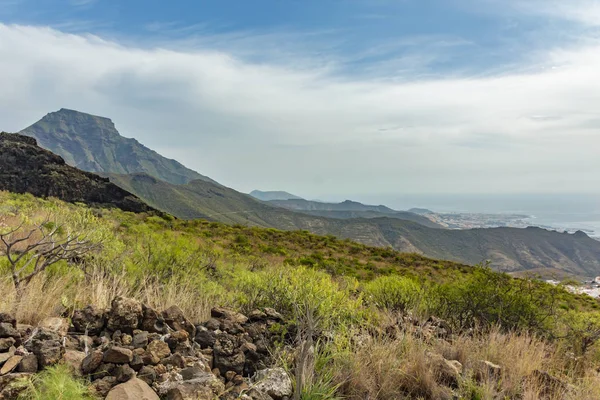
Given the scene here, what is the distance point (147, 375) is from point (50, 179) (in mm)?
53029

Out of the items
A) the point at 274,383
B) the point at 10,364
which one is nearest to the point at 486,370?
the point at 274,383

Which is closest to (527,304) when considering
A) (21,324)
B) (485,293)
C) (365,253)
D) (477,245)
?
(485,293)

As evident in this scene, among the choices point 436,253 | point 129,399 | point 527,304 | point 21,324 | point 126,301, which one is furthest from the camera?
point 436,253

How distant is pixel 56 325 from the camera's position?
3.48 metres

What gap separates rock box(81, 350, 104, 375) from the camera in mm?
2895

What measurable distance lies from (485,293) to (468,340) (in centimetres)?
247

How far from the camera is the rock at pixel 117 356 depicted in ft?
9.73

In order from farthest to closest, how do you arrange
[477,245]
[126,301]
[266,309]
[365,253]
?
[477,245] < [365,253] < [266,309] < [126,301]

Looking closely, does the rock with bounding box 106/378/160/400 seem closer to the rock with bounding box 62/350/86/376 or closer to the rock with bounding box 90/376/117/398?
the rock with bounding box 90/376/117/398

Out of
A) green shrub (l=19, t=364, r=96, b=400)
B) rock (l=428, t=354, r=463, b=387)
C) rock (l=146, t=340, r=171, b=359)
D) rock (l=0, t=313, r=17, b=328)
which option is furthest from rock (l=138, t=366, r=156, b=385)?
rock (l=428, t=354, r=463, b=387)

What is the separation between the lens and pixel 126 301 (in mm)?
3752

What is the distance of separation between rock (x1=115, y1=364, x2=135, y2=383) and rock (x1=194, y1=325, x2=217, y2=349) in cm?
102

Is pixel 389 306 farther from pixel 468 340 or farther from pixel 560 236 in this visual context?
pixel 560 236

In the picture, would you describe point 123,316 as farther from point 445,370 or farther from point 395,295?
point 395,295
